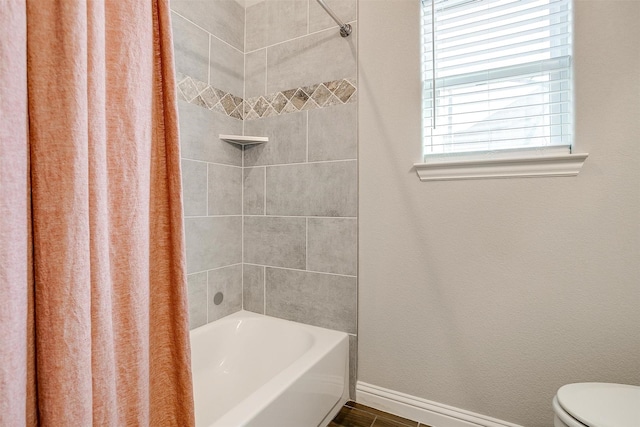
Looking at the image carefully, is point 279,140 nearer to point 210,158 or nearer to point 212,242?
point 210,158

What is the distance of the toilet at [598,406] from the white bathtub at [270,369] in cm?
83

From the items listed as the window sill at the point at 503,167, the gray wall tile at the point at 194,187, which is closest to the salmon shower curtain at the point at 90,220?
the gray wall tile at the point at 194,187

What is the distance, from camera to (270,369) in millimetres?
1635

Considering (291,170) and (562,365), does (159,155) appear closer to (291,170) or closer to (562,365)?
(291,170)

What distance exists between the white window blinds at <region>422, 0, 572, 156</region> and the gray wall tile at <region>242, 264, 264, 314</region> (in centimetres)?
117

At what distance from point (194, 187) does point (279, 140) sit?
0.54m

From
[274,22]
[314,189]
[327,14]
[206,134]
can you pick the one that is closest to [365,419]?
[314,189]

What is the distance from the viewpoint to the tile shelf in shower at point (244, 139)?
1.77m

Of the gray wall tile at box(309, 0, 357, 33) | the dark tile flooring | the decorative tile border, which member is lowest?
the dark tile flooring

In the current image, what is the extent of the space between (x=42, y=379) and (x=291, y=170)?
1.43 meters

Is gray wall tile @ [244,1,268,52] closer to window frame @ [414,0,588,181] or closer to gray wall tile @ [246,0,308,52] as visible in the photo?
gray wall tile @ [246,0,308,52]

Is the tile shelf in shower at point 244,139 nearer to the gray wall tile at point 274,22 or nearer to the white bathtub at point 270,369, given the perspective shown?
the gray wall tile at point 274,22

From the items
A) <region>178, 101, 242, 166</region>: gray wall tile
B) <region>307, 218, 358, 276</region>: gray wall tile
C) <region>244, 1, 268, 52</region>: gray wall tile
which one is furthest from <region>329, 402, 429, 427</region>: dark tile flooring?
<region>244, 1, 268, 52</region>: gray wall tile

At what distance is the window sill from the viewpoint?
1.19m
